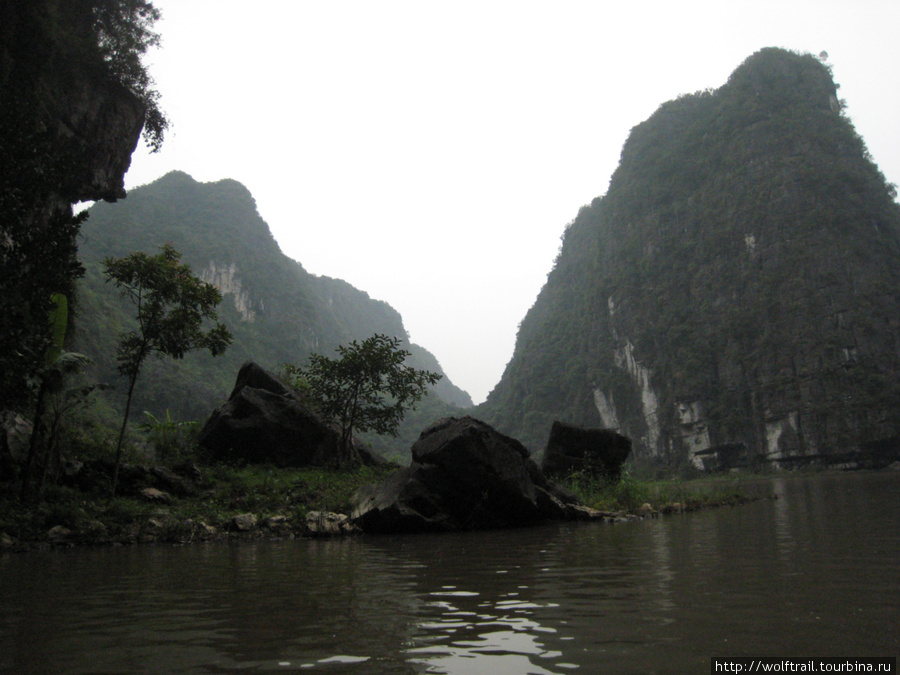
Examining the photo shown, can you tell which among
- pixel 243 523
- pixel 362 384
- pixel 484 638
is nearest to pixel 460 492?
pixel 243 523

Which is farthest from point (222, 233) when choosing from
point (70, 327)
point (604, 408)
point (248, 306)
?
point (70, 327)

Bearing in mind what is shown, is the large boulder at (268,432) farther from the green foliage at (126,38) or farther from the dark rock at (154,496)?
the green foliage at (126,38)

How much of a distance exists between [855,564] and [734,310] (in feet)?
220

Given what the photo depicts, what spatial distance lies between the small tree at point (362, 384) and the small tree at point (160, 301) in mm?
4895

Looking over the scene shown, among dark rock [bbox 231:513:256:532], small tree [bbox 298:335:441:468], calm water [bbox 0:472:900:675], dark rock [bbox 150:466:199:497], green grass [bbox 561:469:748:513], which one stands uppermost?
small tree [bbox 298:335:441:468]

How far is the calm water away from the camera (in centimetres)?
252

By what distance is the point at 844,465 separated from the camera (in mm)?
48469

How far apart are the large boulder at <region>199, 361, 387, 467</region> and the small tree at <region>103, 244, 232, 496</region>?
12.6 ft

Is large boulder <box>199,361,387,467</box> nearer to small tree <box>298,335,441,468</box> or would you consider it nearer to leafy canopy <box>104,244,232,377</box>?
small tree <box>298,335,441,468</box>

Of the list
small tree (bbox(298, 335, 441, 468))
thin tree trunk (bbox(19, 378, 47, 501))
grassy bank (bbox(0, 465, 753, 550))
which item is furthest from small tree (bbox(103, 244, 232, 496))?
small tree (bbox(298, 335, 441, 468))

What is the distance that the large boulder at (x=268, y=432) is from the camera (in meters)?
16.3

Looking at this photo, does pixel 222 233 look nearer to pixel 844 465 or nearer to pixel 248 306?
pixel 248 306

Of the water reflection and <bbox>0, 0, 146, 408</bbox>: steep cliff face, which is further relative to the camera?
<bbox>0, 0, 146, 408</bbox>: steep cliff face

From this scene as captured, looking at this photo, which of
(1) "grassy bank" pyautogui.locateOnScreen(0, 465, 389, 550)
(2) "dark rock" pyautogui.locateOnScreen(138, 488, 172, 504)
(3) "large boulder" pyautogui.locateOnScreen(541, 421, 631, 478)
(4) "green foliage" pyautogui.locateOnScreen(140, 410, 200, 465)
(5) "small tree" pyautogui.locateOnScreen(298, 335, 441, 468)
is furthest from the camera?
(5) "small tree" pyautogui.locateOnScreen(298, 335, 441, 468)
